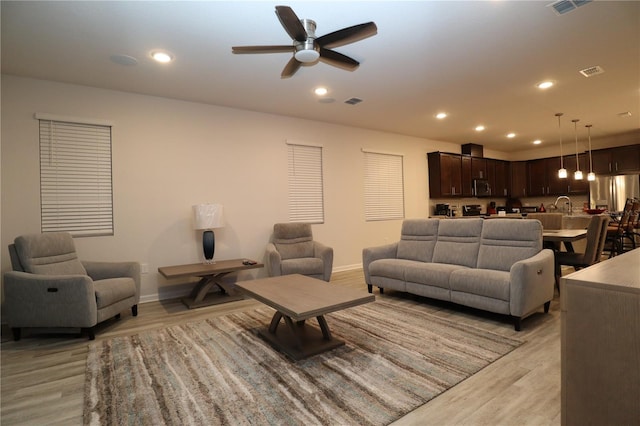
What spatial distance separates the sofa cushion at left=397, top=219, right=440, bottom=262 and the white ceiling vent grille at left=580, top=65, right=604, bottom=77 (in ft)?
8.10

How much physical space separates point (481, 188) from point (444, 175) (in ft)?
4.87

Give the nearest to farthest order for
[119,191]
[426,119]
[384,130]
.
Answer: [119,191]
[426,119]
[384,130]

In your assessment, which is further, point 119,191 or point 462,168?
point 462,168

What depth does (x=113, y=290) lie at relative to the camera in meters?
3.21

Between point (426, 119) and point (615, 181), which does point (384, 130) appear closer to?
point (426, 119)

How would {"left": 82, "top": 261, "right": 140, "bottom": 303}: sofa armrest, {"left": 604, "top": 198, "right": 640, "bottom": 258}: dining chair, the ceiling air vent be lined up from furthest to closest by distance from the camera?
1. {"left": 604, "top": 198, "right": 640, "bottom": 258}: dining chair
2. the ceiling air vent
3. {"left": 82, "top": 261, "right": 140, "bottom": 303}: sofa armrest

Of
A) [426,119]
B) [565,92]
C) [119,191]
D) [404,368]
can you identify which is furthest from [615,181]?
[119,191]

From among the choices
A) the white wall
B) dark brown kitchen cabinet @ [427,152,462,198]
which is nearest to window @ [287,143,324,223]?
the white wall

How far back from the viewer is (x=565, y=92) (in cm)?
459

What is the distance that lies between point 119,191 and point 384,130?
4.89 metres

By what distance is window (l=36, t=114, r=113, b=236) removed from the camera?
3729mm

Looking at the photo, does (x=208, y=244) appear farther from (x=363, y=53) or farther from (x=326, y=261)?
(x=363, y=53)

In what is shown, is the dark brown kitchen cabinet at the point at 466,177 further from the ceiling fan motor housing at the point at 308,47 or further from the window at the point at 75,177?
the window at the point at 75,177

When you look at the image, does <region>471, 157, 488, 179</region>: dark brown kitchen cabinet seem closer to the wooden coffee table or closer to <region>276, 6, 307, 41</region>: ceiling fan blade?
the wooden coffee table
